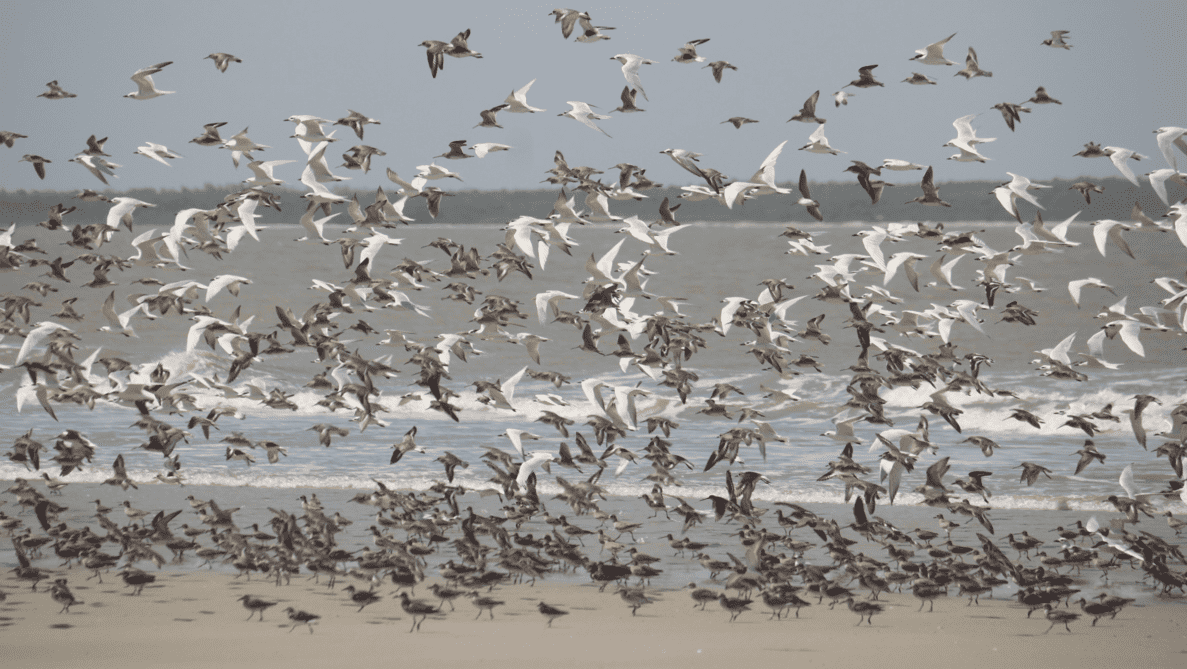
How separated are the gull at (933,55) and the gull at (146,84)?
1170 cm

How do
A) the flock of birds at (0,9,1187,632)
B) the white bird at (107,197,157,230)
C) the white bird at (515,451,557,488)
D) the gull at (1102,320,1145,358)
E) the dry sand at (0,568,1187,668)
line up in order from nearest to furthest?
the dry sand at (0,568,1187,668), the flock of birds at (0,9,1187,632), the white bird at (515,451,557,488), the gull at (1102,320,1145,358), the white bird at (107,197,157,230)

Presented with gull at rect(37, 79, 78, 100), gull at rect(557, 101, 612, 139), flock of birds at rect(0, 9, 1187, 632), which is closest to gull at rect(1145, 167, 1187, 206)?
flock of birds at rect(0, 9, 1187, 632)

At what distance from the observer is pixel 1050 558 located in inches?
448

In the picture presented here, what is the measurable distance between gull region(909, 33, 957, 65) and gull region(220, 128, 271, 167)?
34.4ft

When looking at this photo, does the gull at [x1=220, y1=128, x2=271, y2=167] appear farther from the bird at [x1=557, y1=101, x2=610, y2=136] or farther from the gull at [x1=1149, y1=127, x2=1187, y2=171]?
the gull at [x1=1149, y1=127, x2=1187, y2=171]

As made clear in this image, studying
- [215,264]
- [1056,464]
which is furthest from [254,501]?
[215,264]

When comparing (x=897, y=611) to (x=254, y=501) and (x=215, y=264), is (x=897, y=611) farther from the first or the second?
(x=215, y=264)

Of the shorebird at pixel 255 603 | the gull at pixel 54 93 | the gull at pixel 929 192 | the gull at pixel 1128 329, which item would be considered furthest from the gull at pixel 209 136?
the gull at pixel 1128 329

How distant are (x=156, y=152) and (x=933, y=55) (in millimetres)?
12439

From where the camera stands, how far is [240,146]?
15930mm

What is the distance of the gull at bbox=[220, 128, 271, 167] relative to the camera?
15719 millimetres

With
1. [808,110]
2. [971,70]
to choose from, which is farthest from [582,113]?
[971,70]

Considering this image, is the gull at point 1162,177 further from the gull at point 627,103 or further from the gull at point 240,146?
the gull at point 240,146

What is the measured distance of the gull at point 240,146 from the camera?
1572cm
